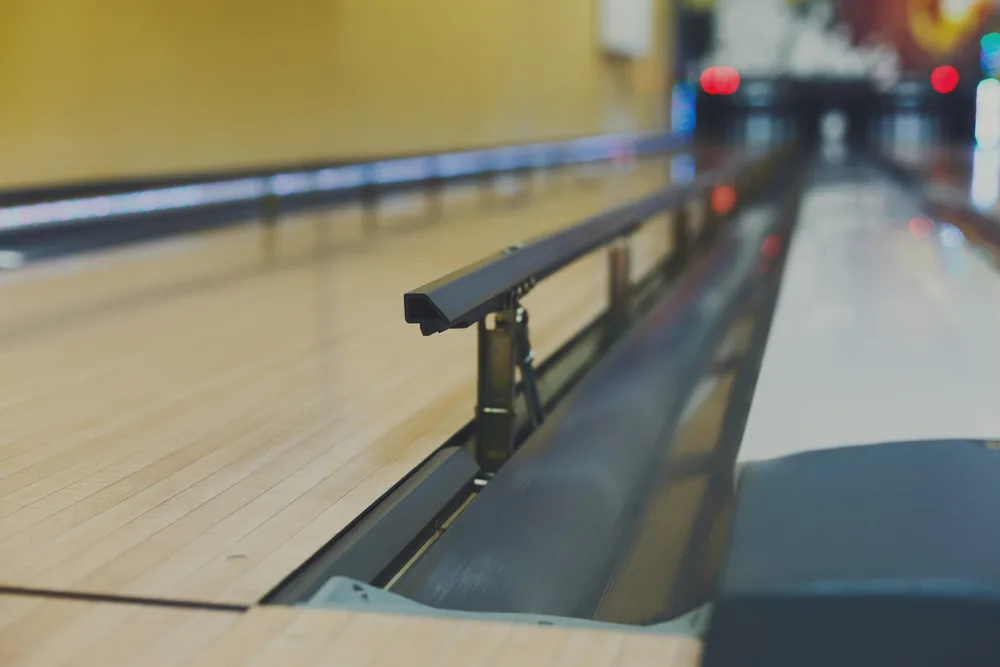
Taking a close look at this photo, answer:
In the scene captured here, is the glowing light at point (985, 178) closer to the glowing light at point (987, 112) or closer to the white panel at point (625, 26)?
the glowing light at point (987, 112)

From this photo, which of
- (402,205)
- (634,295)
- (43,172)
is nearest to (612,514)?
(634,295)

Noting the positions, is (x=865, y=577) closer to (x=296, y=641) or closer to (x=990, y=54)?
(x=296, y=641)

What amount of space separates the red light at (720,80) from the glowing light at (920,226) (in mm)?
13902

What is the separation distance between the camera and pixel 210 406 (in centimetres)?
321

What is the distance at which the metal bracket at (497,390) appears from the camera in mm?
2857

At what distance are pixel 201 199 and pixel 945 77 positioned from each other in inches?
669

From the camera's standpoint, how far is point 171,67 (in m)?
8.08

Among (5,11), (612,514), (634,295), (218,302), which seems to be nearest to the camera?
(612,514)

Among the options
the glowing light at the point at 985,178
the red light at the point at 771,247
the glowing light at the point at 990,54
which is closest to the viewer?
the red light at the point at 771,247

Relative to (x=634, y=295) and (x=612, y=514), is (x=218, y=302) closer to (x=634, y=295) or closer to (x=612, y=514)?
(x=634, y=295)

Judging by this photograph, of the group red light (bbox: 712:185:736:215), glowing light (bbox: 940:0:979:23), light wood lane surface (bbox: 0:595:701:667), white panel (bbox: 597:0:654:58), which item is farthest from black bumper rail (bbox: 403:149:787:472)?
glowing light (bbox: 940:0:979:23)

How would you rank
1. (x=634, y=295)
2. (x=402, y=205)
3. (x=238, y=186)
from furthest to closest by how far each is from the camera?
(x=402, y=205)
(x=238, y=186)
(x=634, y=295)

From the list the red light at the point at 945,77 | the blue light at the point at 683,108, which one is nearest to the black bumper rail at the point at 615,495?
the red light at the point at 945,77

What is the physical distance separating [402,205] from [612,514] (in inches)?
308
